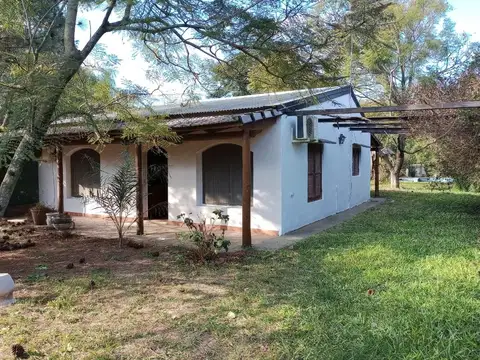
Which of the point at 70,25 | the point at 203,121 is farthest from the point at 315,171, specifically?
the point at 70,25

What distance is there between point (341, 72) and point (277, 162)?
3393 millimetres

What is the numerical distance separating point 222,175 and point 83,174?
5.54 meters

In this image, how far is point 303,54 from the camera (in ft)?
19.7

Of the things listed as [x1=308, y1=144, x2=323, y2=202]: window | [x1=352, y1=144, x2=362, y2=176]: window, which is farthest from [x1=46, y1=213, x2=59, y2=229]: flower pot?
[x1=352, y1=144, x2=362, y2=176]: window

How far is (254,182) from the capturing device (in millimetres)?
9938

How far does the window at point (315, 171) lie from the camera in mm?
11609

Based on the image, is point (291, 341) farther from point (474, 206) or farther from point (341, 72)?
point (474, 206)

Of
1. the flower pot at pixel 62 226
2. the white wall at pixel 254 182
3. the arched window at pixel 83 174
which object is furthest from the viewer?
the arched window at pixel 83 174

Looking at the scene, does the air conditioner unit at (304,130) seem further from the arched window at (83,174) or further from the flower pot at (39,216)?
the flower pot at (39,216)

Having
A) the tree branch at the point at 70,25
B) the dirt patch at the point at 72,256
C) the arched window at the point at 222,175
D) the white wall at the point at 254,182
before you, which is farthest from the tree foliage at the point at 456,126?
the tree branch at the point at 70,25

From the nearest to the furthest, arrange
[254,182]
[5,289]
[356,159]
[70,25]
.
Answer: [5,289], [70,25], [254,182], [356,159]

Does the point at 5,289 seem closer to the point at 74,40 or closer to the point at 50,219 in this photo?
the point at 74,40

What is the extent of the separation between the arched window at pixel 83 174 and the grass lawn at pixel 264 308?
6.65 metres

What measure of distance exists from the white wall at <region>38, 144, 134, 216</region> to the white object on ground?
A: 7.27 metres
